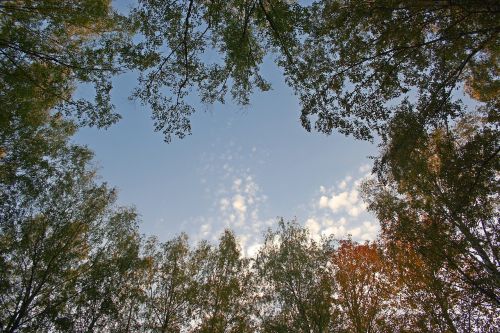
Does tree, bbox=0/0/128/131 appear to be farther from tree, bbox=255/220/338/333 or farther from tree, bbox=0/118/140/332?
tree, bbox=255/220/338/333

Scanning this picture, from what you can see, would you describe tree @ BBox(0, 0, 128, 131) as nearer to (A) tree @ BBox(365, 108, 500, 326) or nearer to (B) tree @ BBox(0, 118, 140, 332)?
(B) tree @ BBox(0, 118, 140, 332)

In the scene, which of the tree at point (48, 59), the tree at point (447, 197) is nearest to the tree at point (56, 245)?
the tree at point (48, 59)

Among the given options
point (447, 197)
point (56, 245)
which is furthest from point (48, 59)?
point (447, 197)

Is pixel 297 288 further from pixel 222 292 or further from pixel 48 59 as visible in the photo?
pixel 48 59

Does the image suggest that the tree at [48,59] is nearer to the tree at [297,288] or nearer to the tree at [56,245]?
the tree at [56,245]

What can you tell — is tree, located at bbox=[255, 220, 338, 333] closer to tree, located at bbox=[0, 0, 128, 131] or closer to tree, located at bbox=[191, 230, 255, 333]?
Result: tree, located at bbox=[191, 230, 255, 333]

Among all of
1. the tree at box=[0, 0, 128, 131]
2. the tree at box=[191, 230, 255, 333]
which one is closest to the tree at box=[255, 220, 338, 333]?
the tree at box=[191, 230, 255, 333]

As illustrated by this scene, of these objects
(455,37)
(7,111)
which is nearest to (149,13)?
(7,111)

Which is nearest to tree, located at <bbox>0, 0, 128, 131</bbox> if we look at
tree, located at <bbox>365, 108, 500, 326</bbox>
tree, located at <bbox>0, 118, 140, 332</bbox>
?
tree, located at <bbox>0, 118, 140, 332</bbox>

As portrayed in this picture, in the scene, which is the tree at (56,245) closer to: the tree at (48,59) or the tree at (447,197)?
the tree at (48,59)

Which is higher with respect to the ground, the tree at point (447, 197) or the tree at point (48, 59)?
the tree at point (48, 59)

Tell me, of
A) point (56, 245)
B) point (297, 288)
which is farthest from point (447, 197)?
point (56, 245)

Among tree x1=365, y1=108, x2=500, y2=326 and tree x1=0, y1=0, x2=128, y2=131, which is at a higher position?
tree x1=0, y1=0, x2=128, y2=131

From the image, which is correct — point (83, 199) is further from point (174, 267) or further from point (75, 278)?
point (174, 267)
